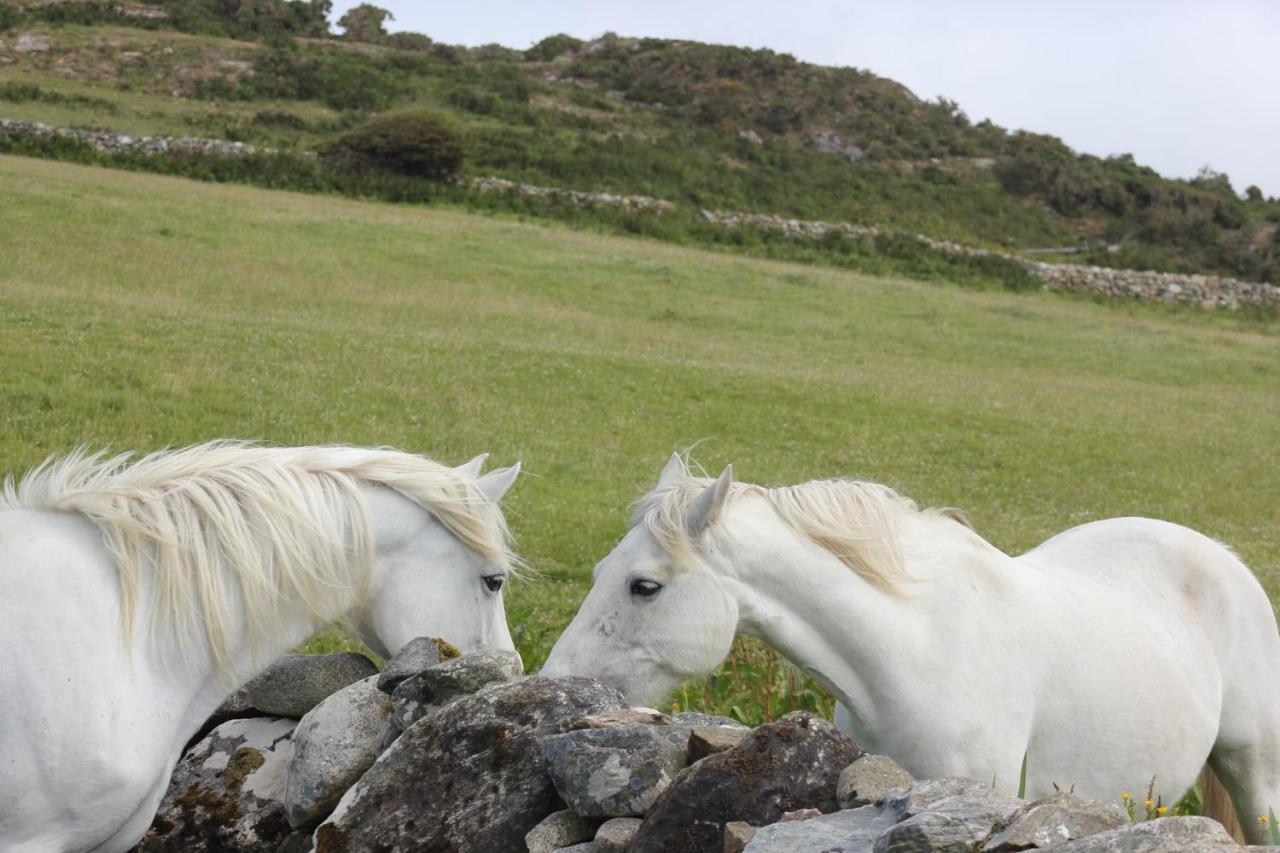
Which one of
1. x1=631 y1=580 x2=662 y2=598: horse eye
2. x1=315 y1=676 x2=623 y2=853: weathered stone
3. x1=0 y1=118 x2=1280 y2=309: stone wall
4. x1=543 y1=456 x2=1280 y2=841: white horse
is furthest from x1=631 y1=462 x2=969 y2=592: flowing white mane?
x1=0 y1=118 x2=1280 y2=309: stone wall

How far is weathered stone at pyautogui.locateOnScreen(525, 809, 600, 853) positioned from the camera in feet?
12.0

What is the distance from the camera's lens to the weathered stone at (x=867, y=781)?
3.32m

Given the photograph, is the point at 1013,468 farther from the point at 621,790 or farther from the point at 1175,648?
the point at 621,790

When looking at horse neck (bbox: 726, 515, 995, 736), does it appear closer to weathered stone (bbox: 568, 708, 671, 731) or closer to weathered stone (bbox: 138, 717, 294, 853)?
weathered stone (bbox: 568, 708, 671, 731)

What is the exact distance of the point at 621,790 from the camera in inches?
143

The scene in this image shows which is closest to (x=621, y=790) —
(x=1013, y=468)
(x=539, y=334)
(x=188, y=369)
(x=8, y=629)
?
(x=8, y=629)

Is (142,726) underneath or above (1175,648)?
underneath

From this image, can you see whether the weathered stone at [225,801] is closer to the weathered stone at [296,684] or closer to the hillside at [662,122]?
the weathered stone at [296,684]

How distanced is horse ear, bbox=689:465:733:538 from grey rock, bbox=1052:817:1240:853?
5.93ft

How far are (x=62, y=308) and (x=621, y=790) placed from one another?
1481 centimetres

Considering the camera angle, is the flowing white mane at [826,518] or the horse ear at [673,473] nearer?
the flowing white mane at [826,518]

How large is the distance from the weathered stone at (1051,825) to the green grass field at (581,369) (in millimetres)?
3507

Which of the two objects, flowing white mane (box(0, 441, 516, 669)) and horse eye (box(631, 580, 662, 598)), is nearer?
flowing white mane (box(0, 441, 516, 669))

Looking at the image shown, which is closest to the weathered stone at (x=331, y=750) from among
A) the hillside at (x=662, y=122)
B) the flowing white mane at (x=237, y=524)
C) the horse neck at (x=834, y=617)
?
the flowing white mane at (x=237, y=524)
